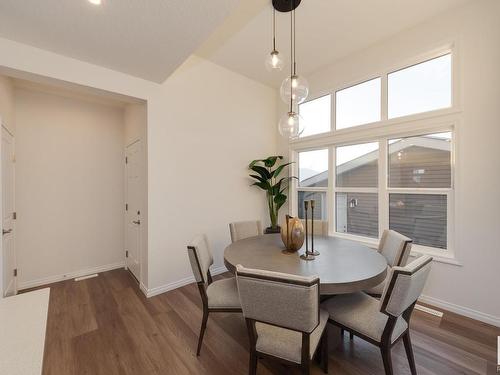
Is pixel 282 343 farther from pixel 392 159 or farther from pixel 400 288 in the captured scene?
pixel 392 159

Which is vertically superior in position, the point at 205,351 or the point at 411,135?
the point at 411,135

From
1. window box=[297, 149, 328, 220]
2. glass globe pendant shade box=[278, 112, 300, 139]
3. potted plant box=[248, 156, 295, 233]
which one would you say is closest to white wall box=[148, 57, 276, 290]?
potted plant box=[248, 156, 295, 233]

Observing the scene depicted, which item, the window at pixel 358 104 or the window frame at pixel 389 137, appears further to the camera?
the window at pixel 358 104

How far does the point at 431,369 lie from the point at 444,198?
179 centimetres

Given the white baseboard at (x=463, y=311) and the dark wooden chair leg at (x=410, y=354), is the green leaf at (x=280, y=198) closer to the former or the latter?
the white baseboard at (x=463, y=311)

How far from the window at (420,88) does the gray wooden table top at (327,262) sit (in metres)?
1.90

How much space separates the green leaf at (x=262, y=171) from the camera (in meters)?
3.93

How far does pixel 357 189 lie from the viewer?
3.41m

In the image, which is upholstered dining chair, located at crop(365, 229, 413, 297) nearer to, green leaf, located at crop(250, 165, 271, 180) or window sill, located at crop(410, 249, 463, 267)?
window sill, located at crop(410, 249, 463, 267)

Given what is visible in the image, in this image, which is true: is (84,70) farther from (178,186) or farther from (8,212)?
(8,212)

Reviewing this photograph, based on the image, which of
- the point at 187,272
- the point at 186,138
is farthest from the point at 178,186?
the point at 187,272

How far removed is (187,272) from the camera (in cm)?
333

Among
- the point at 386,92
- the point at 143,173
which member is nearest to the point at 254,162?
the point at 143,173

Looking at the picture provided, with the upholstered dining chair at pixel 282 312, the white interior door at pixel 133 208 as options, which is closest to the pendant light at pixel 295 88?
the upholstered dining chair at pixel 282 312
